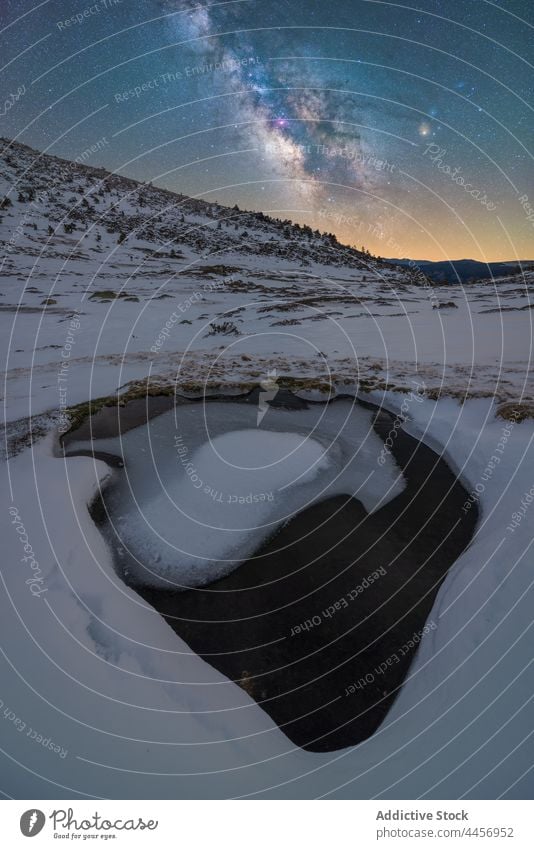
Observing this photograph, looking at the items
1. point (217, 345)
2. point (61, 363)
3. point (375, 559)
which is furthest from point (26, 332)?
point (375, 559)

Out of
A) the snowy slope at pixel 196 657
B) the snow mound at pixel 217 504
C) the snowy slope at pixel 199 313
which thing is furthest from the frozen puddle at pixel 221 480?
the snowy slope at pixel 199 313

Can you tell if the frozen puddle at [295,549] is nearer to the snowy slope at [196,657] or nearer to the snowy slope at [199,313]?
the snowy slope at [196,657]

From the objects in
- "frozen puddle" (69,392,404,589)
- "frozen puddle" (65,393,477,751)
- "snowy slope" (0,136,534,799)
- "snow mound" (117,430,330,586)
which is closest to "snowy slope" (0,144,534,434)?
"snowy slope" (0,136,534,799)

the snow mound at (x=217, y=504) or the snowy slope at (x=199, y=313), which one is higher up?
the snowy slope at (x=199, y=313)

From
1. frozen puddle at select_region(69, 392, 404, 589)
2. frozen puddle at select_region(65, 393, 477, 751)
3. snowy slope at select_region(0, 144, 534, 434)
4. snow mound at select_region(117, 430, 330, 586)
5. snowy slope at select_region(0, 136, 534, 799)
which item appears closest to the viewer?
snowy slope at select_region(0, 136, 534, 799)

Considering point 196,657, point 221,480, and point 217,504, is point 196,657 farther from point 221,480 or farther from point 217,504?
point 221,480

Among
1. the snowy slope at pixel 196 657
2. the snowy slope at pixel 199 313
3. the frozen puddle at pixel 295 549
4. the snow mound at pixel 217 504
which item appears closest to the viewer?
the snowy slope at pixel 196 657

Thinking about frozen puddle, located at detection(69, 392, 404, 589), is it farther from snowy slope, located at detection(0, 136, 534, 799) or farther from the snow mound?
snowy slope, located at detection(0, 136, 534, 799)

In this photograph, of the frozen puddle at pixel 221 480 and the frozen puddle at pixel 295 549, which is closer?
the frozen puddle at pixel 295 549
